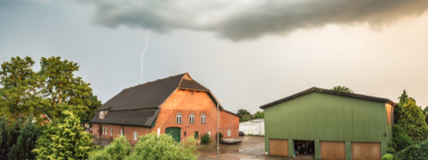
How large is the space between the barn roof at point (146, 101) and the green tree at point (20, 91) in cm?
1163

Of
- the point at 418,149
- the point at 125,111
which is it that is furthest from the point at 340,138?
the point at 125,111

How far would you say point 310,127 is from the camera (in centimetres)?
2705

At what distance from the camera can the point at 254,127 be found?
5622cm

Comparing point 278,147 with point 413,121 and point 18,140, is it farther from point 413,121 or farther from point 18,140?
point 18,140

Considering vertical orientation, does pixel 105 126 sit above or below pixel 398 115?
below

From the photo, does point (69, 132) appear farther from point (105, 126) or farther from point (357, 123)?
point (105, 126)

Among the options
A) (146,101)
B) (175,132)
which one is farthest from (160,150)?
(146,101)

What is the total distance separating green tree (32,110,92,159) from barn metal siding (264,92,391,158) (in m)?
18.3

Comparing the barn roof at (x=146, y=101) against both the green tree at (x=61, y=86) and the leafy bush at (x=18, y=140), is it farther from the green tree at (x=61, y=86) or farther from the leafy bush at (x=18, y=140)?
the leafy bush at (x=18, y=140)

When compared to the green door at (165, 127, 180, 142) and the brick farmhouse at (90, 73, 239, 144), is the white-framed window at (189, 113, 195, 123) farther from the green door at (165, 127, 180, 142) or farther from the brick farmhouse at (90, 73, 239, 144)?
the green door at (165, 127, 180, 142)

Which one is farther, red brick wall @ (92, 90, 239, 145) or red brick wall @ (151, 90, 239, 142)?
red brick wall @ (151, 90, 239, 142)

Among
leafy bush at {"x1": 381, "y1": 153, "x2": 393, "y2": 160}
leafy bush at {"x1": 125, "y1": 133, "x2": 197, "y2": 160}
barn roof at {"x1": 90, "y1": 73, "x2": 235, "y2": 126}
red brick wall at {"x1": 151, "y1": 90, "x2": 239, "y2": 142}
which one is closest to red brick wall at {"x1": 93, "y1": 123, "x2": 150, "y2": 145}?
barn roof at {"x1": 90, "y1": 73, "x2": 235, "y2": 126}

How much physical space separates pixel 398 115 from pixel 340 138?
9.20 meters

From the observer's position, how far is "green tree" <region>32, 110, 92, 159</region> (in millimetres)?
18203
